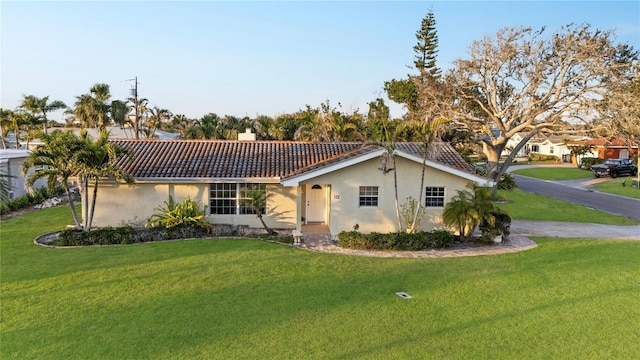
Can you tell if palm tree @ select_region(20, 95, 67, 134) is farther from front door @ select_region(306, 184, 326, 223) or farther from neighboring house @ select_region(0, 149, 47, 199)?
front door @ select_region(306, 184, 326, 223)

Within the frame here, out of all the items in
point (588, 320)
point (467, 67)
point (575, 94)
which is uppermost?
point (467, 67)

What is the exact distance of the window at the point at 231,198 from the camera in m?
18.0

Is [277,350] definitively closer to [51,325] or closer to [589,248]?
[51,325]

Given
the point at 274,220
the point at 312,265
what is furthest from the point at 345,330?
the point at 274,220

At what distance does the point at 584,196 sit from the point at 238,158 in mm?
28152

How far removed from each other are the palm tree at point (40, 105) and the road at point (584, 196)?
154 feet

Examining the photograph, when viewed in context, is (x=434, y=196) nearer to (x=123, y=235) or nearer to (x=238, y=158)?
(x=238, y=158)

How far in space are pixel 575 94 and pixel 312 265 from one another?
20458 mm

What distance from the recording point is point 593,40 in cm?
2373

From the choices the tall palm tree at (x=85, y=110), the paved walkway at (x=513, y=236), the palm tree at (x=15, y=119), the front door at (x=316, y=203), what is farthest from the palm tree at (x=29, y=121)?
the paved walkway at (x=513, y=236)

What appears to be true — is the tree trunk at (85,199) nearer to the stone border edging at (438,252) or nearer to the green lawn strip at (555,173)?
the stone border edging at (438,252)

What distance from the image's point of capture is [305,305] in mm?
9789

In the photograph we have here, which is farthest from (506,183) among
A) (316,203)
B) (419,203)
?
(316,203)

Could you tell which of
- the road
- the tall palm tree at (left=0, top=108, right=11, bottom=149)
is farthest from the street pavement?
the tall palm tree at (left=0, top=108, right=11, bottom=149)
